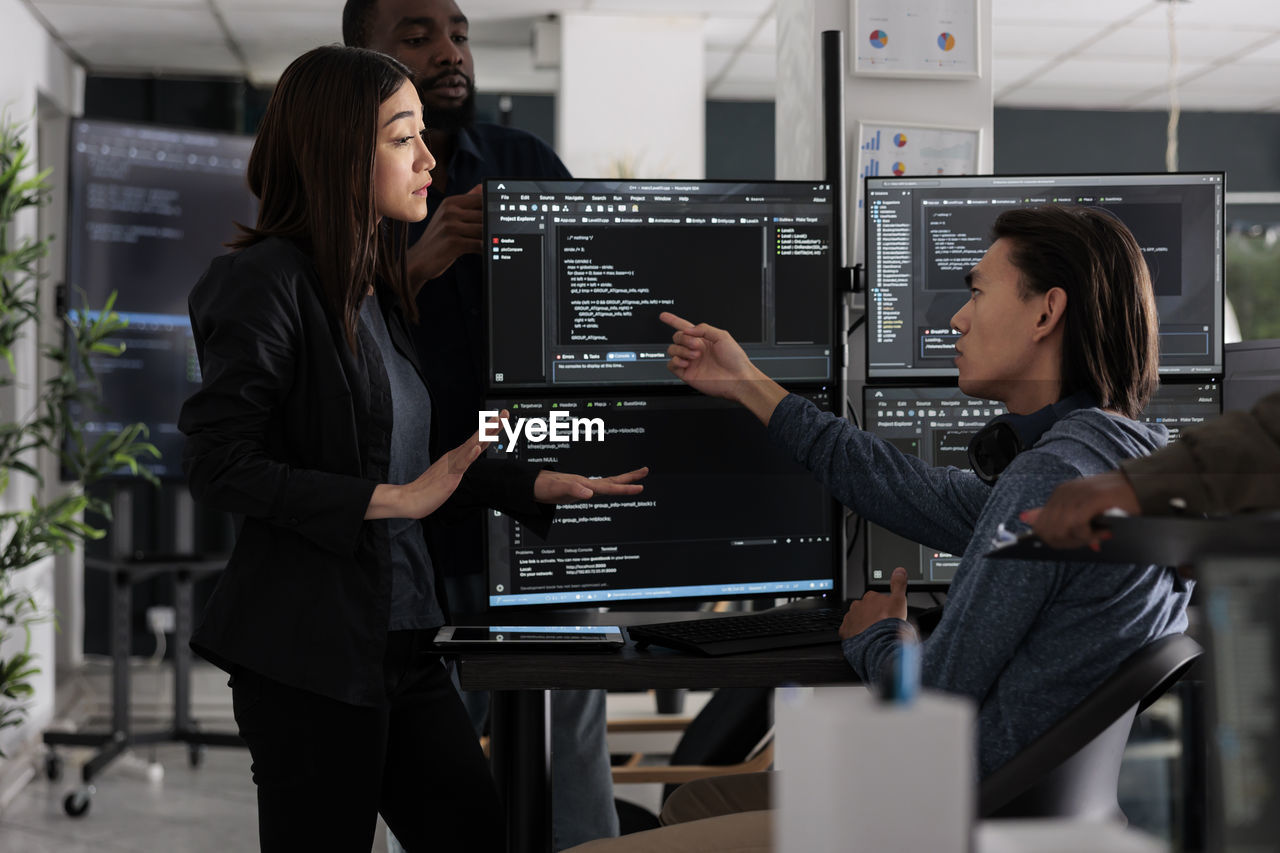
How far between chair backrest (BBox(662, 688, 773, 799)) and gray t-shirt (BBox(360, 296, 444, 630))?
1023 mm

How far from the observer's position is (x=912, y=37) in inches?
85.0

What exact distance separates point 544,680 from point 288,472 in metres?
0.41

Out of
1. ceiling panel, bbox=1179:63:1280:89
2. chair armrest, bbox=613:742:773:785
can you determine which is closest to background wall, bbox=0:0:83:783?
chair armrest, bbox=613:742:773:785

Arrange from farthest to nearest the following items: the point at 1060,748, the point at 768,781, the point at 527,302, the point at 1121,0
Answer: the point at 1121,0, the point at 768,781, the point at 527,302, the point at 1060,748

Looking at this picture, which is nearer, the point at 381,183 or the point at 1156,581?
the point at 1156,581

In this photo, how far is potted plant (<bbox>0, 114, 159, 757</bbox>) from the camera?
3.28 metres

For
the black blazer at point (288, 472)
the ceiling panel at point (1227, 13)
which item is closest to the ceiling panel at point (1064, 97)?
the ceiling panel at point (1227, 13)

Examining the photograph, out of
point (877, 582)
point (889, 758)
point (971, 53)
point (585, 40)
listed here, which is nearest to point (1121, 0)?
point (585, 40)

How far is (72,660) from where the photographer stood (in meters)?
4.84

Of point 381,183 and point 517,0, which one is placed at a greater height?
point 517,0

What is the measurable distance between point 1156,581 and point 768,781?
2.74ft

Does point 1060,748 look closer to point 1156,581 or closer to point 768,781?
point 1156,581

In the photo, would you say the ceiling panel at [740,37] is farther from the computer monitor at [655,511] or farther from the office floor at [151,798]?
the computer monitor at [655,511]
